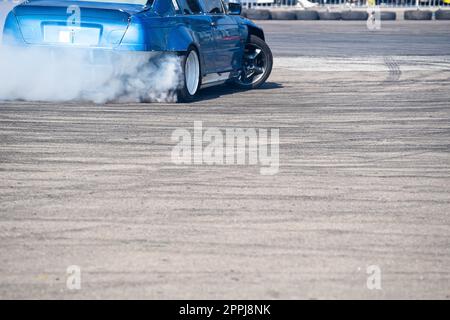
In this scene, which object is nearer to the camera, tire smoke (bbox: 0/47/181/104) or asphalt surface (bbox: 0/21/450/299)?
asphalt surface (bbox: 0/21/450/299)

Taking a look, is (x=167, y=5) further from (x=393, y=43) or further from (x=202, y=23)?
(x=393, y=43)

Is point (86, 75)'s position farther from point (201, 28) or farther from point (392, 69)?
point (392, 69)

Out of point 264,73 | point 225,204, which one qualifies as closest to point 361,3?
point 264,73

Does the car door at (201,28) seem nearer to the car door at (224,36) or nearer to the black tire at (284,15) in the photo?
the car door at (224,36)

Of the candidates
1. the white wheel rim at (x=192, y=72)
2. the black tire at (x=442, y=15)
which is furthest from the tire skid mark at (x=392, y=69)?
the black tire at (x=442, y=15)

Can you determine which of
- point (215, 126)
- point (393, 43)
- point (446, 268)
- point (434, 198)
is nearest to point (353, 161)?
point (434, 198)

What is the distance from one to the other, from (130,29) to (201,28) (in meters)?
1.44

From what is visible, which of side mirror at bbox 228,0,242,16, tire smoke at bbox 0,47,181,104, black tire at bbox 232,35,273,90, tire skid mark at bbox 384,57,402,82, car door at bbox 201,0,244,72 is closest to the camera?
tire smoke at bbox 0,47,181,104

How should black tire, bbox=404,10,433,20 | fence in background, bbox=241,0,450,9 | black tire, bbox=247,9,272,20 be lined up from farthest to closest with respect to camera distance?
fence in background, bbox=241,0,450,9 → black tire, bbox=404,10,433,20 → black tire, bbox=247,9,272,20

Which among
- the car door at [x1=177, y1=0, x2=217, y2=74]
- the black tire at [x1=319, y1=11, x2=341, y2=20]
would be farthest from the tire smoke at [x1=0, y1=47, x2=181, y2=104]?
the black tire at [x1=319, y1=11, x2=341, y2=20]

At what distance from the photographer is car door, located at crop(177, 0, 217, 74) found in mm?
11609

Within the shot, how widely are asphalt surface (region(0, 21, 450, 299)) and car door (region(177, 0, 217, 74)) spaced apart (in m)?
0.54

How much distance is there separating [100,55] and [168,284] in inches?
246

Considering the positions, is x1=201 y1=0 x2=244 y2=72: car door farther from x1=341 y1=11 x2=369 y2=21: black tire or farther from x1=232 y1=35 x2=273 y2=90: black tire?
x1=341 y1=11 x2=369 y2=21: black tire
